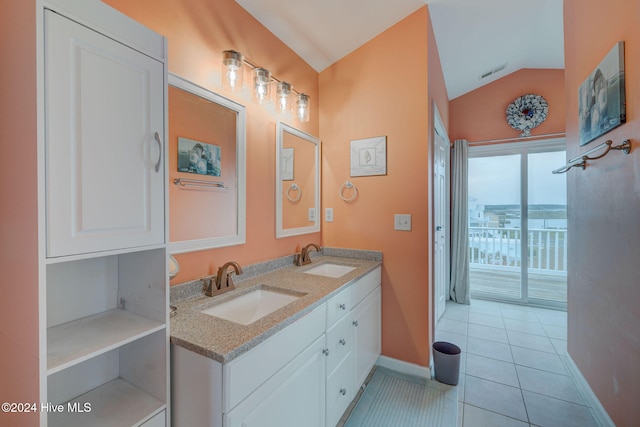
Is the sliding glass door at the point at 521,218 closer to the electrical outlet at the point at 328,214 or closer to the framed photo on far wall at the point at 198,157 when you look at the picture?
the electrical outlet at the point at 328,214

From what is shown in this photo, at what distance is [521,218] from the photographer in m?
3.49

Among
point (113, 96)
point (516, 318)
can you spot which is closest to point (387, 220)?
point (113, 96)

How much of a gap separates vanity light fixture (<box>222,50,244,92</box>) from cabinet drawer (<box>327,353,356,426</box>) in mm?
1665

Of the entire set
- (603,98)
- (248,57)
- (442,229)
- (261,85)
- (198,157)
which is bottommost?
(442,229)

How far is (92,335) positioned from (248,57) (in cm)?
161

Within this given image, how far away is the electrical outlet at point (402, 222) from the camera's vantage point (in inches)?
81.8

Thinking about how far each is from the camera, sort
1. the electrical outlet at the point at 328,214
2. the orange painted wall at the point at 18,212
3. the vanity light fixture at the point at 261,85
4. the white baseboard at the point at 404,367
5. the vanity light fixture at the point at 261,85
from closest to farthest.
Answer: the orange painted wall at the point at 18,212 → the vanity light fixture at the point at 261,85 → the vanity light fixture at the point at 261,85 → the white baseboard at the point at 404,367 → the electrical outlet at the point at 328,214

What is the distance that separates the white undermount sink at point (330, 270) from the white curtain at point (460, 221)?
2.11m

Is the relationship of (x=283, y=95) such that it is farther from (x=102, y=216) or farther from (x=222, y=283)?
(x=102, y=216)

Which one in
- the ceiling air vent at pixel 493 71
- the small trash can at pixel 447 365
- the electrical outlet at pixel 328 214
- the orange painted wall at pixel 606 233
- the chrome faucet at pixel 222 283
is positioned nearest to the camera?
the orange painted wall at pixel 606 233

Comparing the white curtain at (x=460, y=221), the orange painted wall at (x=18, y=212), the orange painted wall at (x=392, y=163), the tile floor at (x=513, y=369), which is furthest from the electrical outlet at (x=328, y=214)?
the white curtain at (x=460, y=221)

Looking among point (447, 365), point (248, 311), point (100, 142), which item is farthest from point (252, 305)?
point (447, 365)

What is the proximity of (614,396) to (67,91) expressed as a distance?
8.92 ft

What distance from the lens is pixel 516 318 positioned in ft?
10.2
